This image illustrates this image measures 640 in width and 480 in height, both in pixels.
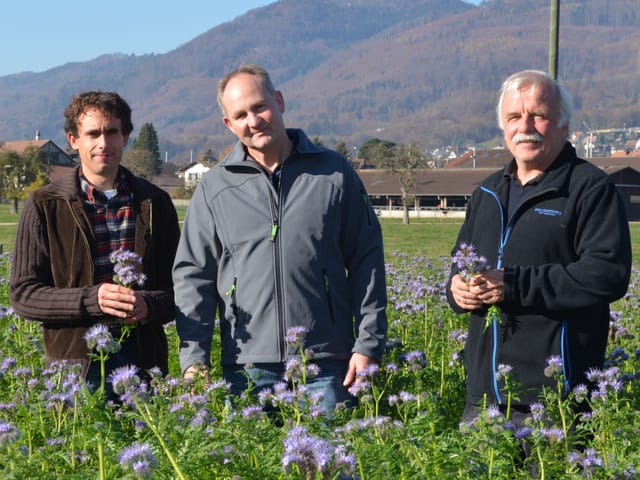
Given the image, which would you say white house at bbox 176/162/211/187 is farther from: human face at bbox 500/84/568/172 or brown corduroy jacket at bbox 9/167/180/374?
human face at bbox 500/84/568/172

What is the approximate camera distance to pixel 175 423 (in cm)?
326

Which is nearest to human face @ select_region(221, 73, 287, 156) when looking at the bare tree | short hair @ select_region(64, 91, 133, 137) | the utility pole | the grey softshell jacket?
the grey softshell jacket

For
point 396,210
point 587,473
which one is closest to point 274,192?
point 587,473

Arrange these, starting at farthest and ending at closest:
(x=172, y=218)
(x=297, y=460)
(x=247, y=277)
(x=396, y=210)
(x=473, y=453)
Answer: (x=396, y=210) < (x=172, y=218) < (x=247, y=277) < (x=473, y=453) < (x=297, y=460)

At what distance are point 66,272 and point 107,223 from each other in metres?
Answer: 0.34

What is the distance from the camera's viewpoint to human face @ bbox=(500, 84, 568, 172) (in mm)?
3971

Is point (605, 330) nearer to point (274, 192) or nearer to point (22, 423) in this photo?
point (274, 192)

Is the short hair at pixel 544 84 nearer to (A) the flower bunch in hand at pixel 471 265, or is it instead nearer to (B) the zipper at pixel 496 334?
(B) the zipper at pixel 496 334

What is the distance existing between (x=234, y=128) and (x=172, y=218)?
0.81 meters

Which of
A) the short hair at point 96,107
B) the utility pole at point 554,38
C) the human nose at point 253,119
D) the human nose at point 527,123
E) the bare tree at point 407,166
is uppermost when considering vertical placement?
the utility pole at point 554,38

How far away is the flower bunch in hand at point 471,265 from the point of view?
3900 millimetres

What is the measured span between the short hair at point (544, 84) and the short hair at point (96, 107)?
1.97 metres

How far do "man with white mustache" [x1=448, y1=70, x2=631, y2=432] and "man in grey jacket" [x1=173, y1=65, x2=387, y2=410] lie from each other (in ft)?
1.82

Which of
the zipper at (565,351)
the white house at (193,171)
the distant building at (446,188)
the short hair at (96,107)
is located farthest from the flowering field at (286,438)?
the white house at (193,171)
